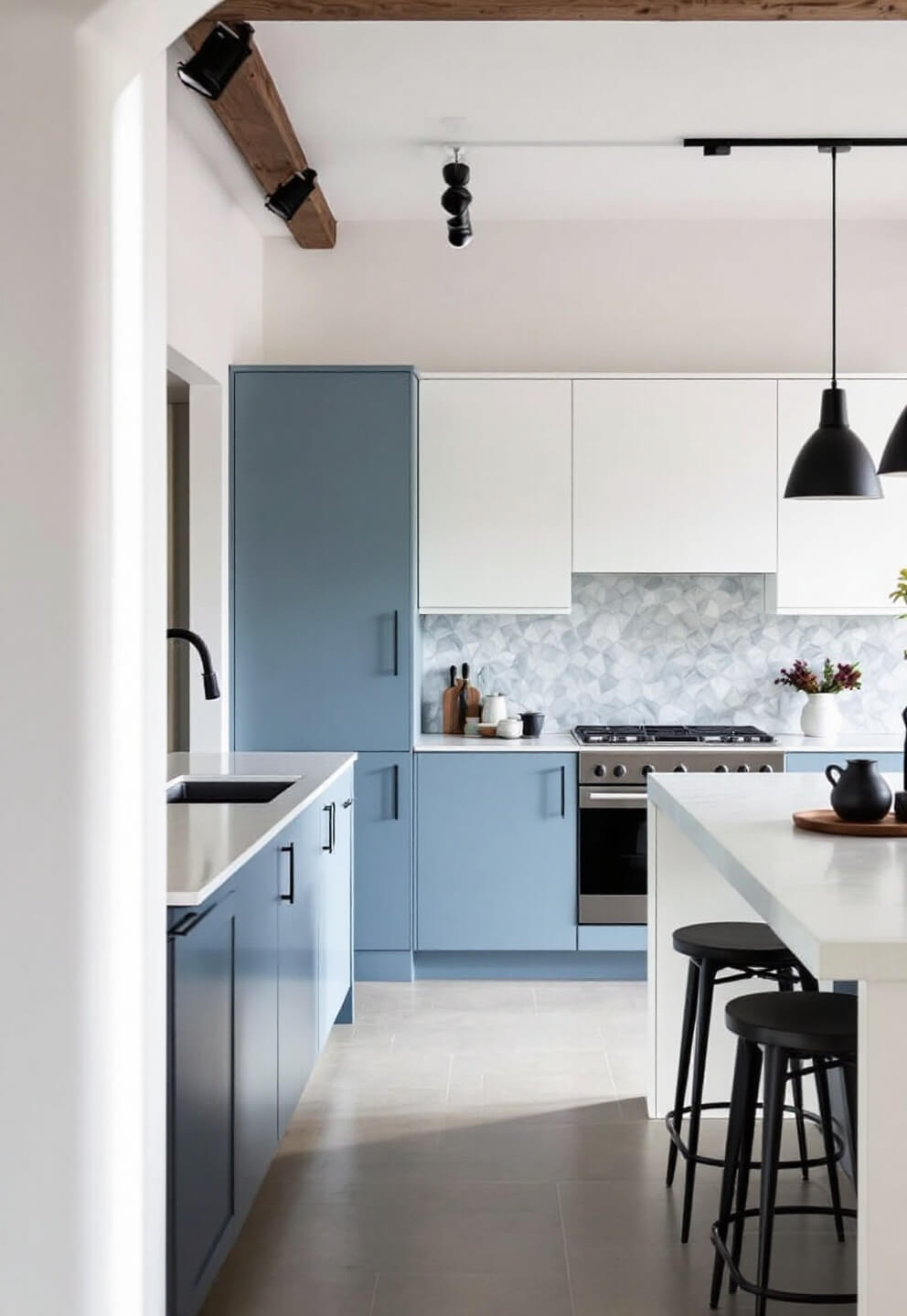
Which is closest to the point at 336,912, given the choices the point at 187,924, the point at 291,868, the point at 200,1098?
the point at 291,868

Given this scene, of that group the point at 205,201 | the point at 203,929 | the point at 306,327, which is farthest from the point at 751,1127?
the point at 306,327

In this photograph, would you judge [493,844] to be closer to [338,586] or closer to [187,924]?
[338,586]

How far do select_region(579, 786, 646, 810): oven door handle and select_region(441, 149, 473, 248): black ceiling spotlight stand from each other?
2.18m

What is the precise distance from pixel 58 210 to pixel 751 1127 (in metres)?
2.24

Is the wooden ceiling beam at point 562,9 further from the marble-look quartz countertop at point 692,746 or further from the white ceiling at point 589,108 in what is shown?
the marble-look quartz countertop at point 692,746

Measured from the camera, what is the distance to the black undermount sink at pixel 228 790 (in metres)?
4.18

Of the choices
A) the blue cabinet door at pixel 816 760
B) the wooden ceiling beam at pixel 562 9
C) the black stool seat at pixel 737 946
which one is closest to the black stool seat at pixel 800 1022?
the black stool seat at pixel 737 946

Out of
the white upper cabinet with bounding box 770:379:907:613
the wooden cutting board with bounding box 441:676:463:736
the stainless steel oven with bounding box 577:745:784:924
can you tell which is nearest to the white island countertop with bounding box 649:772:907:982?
the stainless steel oven with bounding box 577:745:784:924

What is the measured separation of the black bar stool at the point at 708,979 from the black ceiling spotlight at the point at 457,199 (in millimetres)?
2869

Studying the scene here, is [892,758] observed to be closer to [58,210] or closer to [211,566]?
[211,566]

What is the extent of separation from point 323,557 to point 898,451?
2.50m

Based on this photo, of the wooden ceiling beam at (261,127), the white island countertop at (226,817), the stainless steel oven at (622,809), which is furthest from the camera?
the stainless steel oven at (622,809)

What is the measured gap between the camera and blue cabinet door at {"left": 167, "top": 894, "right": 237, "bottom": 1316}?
239 cm

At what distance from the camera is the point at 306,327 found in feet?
19.6
